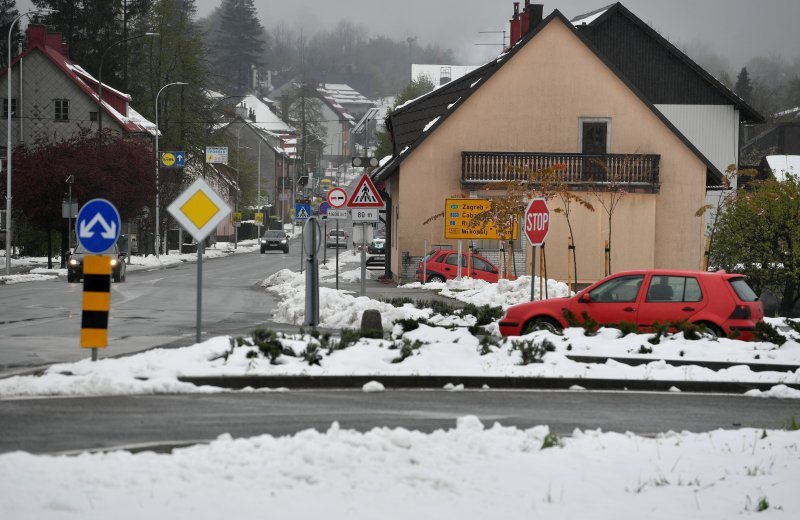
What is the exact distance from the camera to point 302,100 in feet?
481

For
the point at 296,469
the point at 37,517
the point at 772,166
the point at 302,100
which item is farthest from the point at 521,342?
the point at 302,100

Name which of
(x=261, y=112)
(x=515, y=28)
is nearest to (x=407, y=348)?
(x=515, y=28)

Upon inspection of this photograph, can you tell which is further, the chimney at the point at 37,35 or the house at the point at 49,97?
the house at the point at 49,97

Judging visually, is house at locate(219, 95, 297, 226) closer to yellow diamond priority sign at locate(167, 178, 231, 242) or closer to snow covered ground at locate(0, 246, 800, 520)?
yellow diamond priority sign at locate(167, 178, 231, 242)

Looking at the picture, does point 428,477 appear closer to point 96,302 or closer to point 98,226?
point 96,302

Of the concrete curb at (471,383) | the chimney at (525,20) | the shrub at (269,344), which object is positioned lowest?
the concrete curb at (471,383)

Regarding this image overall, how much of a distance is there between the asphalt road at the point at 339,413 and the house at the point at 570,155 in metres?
29.6

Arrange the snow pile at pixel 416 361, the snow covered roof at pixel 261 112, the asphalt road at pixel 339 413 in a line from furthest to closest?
the snow covered roof at pixel 261 112 → the snow pile at pixel 416 361 → the asphalt road at pixel 339 413

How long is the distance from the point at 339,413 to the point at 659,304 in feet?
27.3

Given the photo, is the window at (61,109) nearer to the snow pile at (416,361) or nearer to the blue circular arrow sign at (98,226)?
the snow pile at (416,361)

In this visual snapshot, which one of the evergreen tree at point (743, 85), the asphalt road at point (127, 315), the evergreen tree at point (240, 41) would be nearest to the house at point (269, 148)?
the evergreen tree at point (240, 41)

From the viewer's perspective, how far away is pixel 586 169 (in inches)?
1703

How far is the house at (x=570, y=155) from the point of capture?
42.9 m

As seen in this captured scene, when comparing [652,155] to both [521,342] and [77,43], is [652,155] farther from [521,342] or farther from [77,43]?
[77,43]
